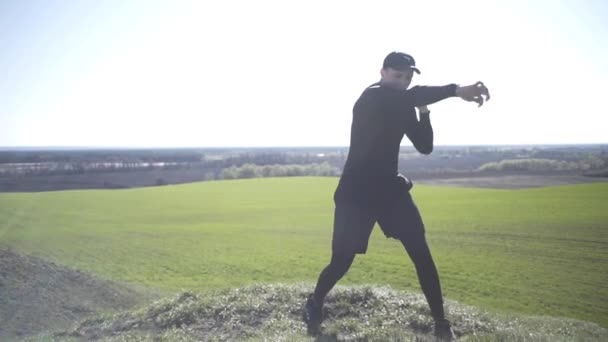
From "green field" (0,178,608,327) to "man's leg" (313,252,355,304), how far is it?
8.33m

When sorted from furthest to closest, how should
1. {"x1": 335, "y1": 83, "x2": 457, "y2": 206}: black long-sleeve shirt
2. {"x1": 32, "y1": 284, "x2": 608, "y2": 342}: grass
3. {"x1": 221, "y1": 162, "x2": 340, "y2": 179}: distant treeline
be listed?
{"x1": 221, "y1": 162, "x2": 340, "y2": 179}: distant treeline → {"x1": 32, "y1": 284, "x2": 608, "y2": 342}: grass → {"x1": 335, "y1": 83, "x2": 457, "y2": 206}: black long-sleeve shirt

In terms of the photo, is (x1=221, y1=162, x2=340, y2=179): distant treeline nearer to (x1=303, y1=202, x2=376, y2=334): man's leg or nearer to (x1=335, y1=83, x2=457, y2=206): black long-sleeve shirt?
(x1=303, y1=202, x2=376, y2=334): man's leg

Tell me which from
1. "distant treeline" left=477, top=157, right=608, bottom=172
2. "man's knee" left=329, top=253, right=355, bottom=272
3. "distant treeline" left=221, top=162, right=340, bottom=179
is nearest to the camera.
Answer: "man's knee" left=329, top=253, right=355, bottom=272

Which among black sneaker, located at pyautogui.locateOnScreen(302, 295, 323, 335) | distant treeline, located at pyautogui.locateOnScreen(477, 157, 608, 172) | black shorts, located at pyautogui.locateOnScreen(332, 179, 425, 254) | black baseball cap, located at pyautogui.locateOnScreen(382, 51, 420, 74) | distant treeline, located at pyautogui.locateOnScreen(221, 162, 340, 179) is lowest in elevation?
distant treeline, located at pyautogui.locateOnScreen(221, 162, 340, 179)

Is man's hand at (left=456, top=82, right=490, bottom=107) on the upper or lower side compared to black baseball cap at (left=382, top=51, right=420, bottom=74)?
lower

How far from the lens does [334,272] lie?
477 centimetres

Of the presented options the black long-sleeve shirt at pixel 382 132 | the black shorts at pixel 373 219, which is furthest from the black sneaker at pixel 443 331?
the black long-sleeve shirt at pixel 382 132

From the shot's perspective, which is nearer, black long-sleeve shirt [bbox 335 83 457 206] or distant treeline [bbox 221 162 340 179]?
black long-sleeve shirt [bbox 335 83 457 206]

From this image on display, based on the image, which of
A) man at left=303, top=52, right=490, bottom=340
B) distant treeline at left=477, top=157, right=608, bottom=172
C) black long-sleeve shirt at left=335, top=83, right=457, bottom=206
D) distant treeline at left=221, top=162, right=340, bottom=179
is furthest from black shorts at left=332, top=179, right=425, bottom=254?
distant treeline at left=221, top=162, right=340, bottom=179

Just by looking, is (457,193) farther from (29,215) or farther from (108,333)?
(108,333)

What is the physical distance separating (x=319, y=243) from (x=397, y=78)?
60.4 ft

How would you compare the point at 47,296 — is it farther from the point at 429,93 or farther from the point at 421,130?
the point at 429,93

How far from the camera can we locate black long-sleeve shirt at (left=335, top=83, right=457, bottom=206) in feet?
13.9

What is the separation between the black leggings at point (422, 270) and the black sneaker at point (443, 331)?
0.06 m
